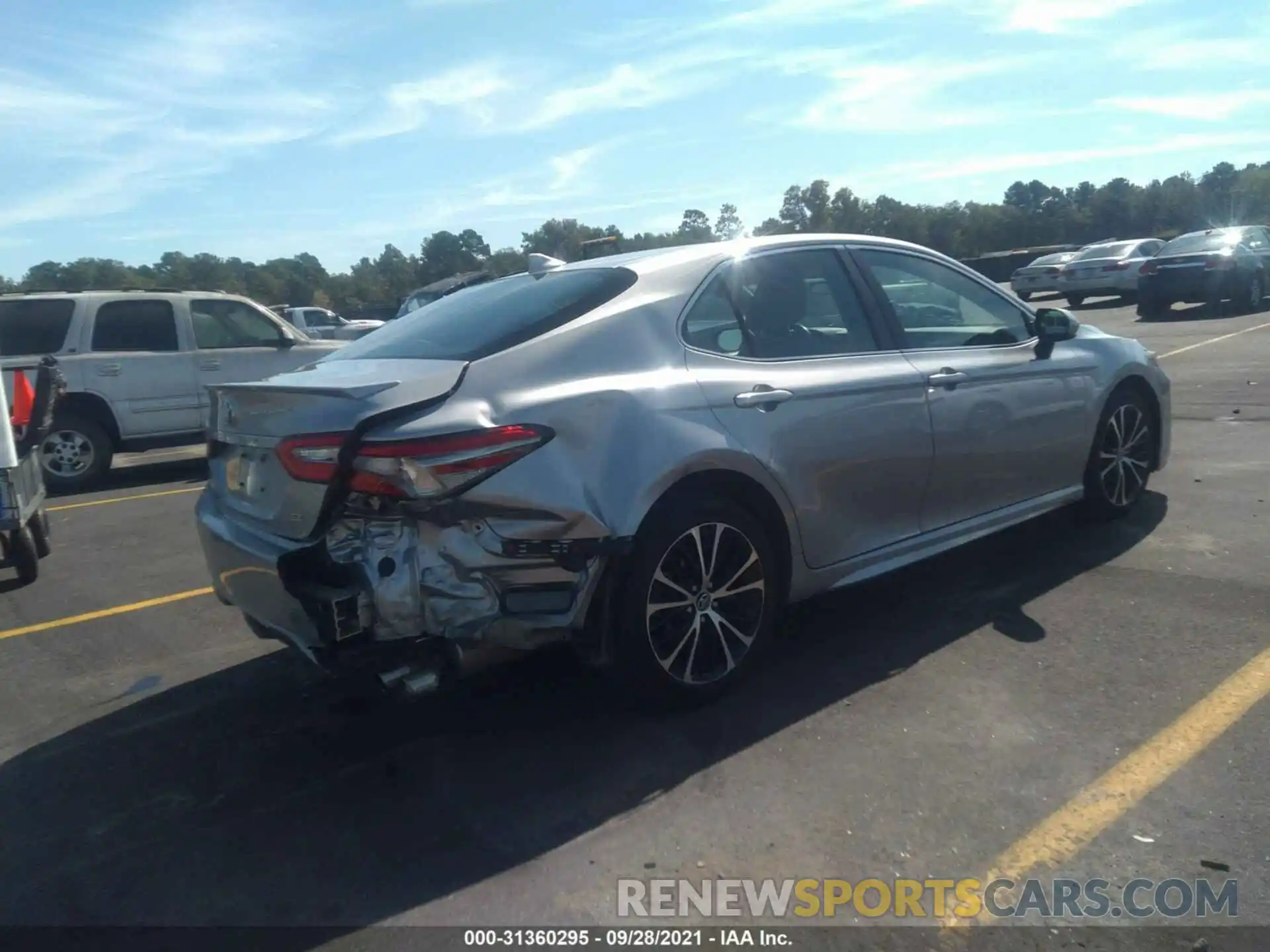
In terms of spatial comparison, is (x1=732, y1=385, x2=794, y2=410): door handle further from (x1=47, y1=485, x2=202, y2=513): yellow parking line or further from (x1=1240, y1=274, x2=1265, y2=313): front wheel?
(x1=1240, y1=274, x2=1265, y2=313): front wheel

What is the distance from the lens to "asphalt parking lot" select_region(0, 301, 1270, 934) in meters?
3.10

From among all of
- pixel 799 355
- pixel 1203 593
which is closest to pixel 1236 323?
pixel 1203 593

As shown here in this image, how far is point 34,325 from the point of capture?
10562 mm

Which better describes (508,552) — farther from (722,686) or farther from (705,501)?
(722,686)

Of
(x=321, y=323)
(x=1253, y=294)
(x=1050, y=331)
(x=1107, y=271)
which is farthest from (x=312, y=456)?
(x=1107, y=271)

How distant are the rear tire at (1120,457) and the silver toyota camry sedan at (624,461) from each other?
0.72m

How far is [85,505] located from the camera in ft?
31.2

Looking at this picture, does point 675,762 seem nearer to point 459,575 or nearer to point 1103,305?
point 459,575

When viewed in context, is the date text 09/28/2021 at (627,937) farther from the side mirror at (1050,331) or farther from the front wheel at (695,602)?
the side mirror at (1050,331)

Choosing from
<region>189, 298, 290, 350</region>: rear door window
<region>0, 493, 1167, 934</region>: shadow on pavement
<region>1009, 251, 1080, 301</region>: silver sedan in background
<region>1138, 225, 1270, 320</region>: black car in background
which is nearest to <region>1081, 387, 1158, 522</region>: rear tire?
<region>0, 493, 1167, 934</region>: shadow on pavement

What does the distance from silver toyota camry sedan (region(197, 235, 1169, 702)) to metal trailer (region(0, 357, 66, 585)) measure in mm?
2660

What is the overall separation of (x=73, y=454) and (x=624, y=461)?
8559 mm

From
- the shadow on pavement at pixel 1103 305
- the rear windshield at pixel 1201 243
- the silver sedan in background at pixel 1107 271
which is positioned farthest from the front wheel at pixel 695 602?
the shadow on pavement at pixel 1103 305

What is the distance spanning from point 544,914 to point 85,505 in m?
7.97
